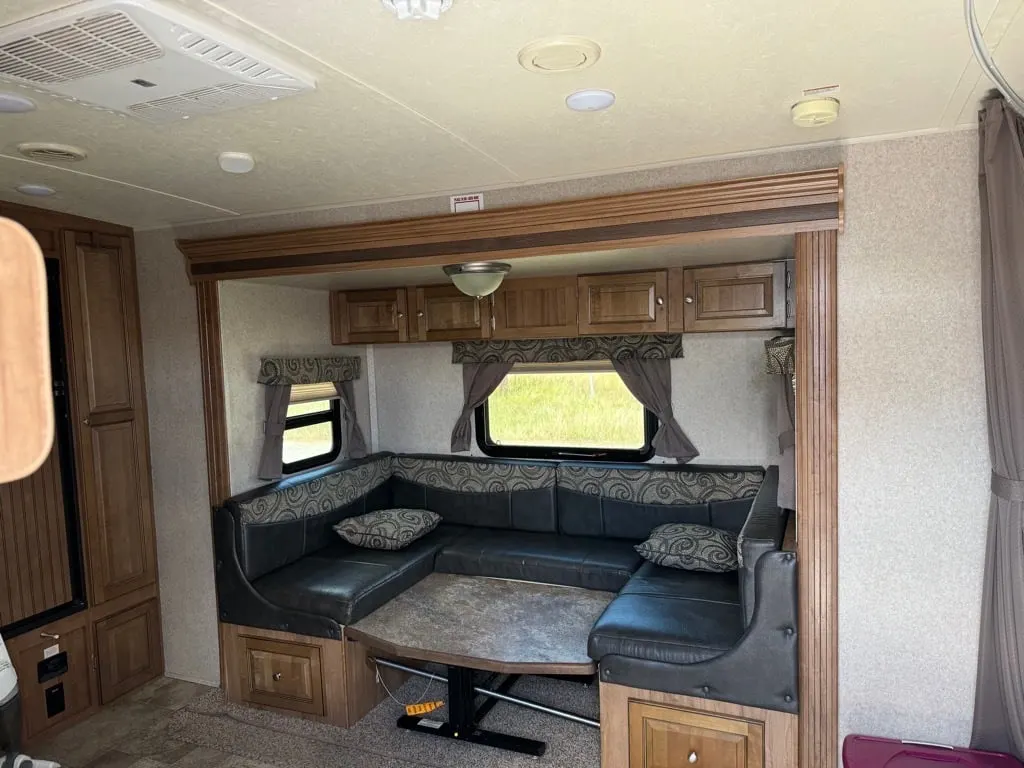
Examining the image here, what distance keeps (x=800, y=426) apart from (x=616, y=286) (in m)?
1.54

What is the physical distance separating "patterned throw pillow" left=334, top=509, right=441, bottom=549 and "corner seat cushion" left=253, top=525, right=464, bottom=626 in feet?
0.15

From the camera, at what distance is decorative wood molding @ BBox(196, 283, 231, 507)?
3.45m

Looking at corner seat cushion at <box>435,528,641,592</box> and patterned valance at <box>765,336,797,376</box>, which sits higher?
patterned valance at <box>765,336,797,376</box>

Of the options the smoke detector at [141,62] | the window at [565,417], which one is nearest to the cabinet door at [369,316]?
the window at [565,417]

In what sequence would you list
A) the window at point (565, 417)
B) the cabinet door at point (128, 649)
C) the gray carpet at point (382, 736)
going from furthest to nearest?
the window at point (565, 417)
the cabinet door at point (128, 649)
the gray carpet at point (382, 736)

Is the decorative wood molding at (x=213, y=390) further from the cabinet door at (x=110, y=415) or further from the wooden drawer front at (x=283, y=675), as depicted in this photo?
the wooden drawer front at (x=283, y=675)

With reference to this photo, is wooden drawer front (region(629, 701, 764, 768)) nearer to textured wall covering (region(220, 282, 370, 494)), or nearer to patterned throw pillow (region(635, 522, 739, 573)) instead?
patterned throw pillow (region(635, 522, 739, 573))

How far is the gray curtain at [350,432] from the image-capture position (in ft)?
14.9

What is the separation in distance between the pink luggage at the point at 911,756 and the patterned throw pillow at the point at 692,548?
103cm

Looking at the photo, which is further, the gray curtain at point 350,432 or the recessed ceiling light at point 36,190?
the gray curtain at point 350,432

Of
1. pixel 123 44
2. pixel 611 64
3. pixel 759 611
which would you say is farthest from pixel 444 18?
pixel 759 611

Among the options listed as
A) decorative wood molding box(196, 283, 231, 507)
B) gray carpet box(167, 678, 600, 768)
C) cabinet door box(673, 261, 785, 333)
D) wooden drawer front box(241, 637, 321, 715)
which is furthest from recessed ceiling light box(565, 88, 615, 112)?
wooden drawer front box(241, 637, 321, 715)

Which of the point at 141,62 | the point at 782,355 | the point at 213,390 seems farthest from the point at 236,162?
the point at 782,355

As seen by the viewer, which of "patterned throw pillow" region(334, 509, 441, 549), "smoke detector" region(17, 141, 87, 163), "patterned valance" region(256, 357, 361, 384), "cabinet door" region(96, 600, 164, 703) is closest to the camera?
"smoke detector" region(17, 141, 87, 163)
